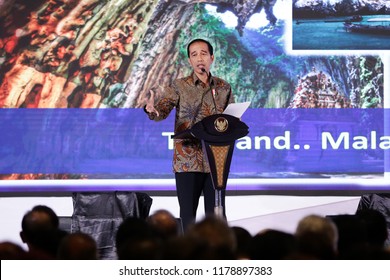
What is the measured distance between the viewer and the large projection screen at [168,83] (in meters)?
6.55

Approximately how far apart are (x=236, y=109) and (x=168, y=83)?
2461 mm

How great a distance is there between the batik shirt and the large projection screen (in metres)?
2.02

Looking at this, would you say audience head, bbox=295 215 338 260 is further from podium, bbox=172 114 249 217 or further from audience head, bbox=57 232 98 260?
podium, bbox=172 114 249 217

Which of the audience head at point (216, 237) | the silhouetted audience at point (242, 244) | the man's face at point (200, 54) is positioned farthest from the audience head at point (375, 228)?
the man's face at point (200, 54)

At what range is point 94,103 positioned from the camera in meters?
6.63

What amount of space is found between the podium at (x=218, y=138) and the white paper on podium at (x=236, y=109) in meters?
0.04

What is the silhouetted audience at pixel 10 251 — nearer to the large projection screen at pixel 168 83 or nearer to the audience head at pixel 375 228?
the audience head at pixel 375 228

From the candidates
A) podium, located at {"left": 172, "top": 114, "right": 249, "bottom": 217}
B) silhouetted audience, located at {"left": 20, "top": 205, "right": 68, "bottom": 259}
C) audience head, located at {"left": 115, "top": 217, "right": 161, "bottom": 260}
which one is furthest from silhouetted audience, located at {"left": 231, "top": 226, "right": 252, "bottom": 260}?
podium, located at {"left": 172, "top": 114, "right": 249, "bottom": 217}

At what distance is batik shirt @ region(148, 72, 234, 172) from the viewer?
4465 millimetres

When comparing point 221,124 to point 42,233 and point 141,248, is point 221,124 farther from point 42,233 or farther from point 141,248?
point 141,248

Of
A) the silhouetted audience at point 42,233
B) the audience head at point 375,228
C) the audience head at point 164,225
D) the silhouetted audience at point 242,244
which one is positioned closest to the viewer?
the silhouetted audience at point 242,244
